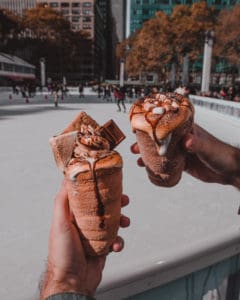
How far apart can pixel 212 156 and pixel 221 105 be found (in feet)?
43.3

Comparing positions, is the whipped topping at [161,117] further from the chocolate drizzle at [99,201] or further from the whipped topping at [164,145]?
the chocolate drizzle at [99,201]

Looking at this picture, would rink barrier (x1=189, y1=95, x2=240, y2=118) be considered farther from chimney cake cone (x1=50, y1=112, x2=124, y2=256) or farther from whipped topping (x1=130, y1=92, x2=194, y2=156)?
chimney cake cone (x1=50, y1=112, x2=124, y2=256)

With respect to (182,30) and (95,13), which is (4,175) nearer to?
(182,30)

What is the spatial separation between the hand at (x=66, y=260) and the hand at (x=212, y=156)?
34cm

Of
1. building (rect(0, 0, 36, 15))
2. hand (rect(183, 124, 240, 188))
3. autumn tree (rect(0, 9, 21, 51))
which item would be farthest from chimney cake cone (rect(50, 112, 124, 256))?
building (rect(0, 0, 36, 15))

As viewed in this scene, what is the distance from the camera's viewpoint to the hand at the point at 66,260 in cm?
78

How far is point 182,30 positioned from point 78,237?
3055 centimetres

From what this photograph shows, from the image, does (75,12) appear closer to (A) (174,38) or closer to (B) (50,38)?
(B) (50,38)

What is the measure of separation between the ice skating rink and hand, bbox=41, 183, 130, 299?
1.96ft

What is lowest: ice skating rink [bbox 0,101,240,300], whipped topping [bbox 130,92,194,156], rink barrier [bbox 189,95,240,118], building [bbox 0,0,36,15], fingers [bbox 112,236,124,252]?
ice skating rink [bbox 0,101,240,300]

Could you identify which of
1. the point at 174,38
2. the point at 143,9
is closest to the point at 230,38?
the point at 174,38

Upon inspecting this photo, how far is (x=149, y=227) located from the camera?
318 centimetres

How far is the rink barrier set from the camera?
457 inches

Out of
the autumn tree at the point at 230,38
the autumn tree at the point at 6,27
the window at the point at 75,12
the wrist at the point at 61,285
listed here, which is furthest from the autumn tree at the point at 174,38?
the window at the point at 75,12
